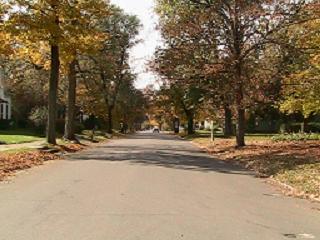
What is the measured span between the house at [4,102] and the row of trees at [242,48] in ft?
118

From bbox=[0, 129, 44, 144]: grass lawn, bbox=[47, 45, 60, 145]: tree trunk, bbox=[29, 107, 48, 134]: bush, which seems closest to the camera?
bbox=[47, 45, 60, 145]: tree trunk

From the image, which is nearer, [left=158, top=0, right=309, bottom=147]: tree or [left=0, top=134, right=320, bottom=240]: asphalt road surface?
[left=0, top=134, right=320, bottom=240]: asphalt road surface

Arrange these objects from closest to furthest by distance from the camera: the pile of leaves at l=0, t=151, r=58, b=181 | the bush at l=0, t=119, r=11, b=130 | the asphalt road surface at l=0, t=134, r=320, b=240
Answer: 1. the asphalt road surface at l=0, t=134, r=320, b=240
2. the pile of leaves at l=0, t=151, r=58, b=181
3. the bush at l=0, t=119, r=11, b=130

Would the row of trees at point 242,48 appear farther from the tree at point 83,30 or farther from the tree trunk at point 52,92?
the tree trunk at point 52,92

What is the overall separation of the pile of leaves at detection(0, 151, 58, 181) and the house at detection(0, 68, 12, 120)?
40.1m

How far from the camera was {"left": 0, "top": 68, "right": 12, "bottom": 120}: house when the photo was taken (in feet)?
212

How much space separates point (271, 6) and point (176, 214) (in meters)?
20.6

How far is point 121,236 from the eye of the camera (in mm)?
8461

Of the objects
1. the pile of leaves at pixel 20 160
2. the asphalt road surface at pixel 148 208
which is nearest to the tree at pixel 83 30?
the pile of leaves at pixel 20 160

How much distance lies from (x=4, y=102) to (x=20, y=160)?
4491 cm

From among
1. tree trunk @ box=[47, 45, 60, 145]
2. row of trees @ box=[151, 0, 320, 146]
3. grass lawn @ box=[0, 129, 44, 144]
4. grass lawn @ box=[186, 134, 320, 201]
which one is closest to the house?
grass lawn @ box=[0, 129, 44, 144]

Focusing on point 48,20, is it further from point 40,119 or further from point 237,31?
point 40,119

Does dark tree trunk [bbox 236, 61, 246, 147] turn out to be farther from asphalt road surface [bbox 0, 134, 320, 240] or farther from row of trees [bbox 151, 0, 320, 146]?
asphalt road surface [bbox 0, 134, 320, 240]

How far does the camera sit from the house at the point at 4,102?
64738 millimetres
